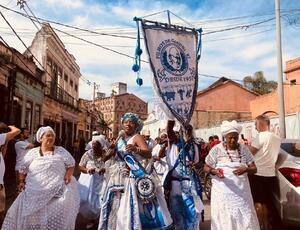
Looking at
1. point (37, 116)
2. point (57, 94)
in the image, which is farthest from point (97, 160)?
point (57, 94)

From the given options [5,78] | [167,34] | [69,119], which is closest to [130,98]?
[69,119]

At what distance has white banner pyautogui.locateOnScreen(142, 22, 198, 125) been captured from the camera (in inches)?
218

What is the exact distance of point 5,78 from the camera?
17.4 meters

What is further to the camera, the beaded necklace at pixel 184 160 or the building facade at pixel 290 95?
the building facade at pixel 290 95

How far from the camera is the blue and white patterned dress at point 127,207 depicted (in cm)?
474

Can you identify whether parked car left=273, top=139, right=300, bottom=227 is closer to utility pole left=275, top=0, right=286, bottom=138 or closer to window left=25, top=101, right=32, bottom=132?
utility pole left=275, top=0, right=286, bottom=138

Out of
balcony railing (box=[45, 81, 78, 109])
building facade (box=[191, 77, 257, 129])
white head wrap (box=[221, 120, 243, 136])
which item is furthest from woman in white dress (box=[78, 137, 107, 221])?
building facade (box=[191, 77, 257, 129])

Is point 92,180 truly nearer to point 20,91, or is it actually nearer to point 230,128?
point 230,128

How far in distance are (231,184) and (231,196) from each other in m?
0.16

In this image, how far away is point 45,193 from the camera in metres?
5.10

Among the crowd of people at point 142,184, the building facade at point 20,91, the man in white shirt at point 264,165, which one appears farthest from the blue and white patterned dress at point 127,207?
the building facade at point 20,91

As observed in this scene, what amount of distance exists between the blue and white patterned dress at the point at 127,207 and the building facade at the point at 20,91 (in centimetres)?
1352

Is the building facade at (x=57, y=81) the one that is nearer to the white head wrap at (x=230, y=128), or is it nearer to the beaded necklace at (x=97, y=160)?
the beaded necklace at (x=97, y=160)

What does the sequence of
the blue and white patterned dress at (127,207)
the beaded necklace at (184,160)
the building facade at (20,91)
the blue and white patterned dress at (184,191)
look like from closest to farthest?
1. the blue and white patterned dress at (127,207)
2. the blue and white patterned dress at (184,191)
3. the beaded necklace at (184,160)
4. the building facade at (20,91)
